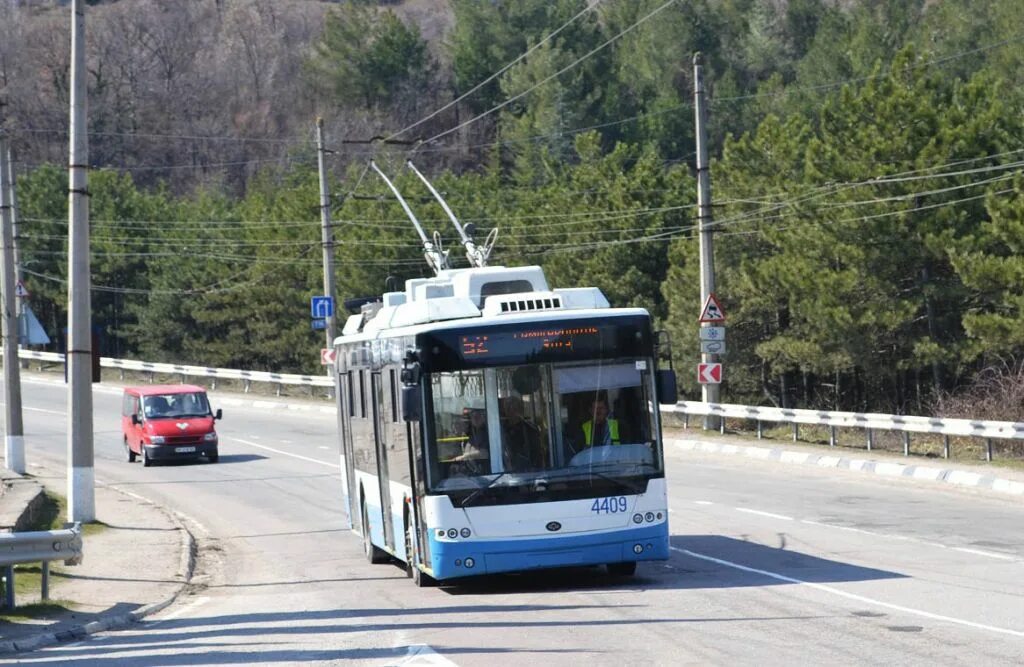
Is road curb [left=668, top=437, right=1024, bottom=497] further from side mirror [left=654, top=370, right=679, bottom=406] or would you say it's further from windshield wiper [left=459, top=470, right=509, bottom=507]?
windshield wiper [left=459, top=470, right=509, bottom=507]

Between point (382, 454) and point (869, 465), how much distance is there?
13.8 m

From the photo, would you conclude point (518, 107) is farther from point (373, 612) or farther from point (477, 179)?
point (373, 612)

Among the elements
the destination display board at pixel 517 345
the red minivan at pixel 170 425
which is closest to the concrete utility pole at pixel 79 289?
the destination display board at pixel 517 345

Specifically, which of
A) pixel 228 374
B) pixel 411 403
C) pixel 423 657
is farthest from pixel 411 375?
pixel 228 374

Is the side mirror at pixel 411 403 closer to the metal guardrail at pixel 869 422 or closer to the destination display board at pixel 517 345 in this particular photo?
the destination display board at pixel 517 345

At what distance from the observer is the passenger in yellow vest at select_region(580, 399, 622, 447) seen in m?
14.5

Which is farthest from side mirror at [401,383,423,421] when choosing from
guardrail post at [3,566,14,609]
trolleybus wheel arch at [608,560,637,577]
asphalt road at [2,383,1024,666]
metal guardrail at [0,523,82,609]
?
guardrail post at [3,566,14,609]

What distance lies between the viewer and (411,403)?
559 inches

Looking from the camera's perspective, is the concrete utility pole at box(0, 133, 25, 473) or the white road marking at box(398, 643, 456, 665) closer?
the white road marking at box(398, 643, 456, 665)

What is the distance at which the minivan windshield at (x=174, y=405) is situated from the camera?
37.0 m

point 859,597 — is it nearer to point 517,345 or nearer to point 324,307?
point 517,345

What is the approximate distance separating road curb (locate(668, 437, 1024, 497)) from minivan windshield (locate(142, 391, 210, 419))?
11.3 metres

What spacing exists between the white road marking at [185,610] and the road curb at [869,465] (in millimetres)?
12907

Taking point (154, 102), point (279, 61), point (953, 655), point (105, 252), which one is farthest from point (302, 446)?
point (279, 61)
